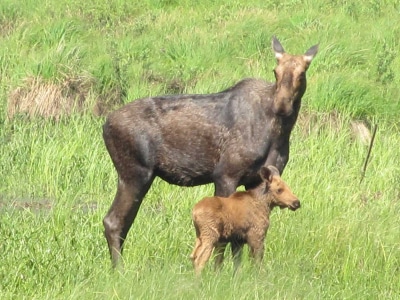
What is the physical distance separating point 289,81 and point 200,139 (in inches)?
33.8

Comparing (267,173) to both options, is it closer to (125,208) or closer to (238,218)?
(238,218)

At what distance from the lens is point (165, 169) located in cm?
935

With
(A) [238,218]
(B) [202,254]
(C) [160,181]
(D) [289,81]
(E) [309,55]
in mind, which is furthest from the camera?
(C) [160,181]

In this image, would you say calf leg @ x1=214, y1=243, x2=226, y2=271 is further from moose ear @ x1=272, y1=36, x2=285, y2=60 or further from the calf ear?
moose ear @ x1=272, y1=36, x2=285, y2=60

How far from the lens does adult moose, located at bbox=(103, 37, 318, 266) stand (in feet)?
29.9

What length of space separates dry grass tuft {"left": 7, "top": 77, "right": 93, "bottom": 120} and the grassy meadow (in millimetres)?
18

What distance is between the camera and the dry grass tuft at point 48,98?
1421cm

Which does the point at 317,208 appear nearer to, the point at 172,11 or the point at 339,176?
the point at 339,176

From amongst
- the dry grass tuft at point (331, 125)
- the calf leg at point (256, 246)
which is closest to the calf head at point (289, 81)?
the calf leg at point (256, 246)

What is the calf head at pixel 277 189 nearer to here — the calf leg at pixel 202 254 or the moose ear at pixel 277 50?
the calf leg at pixel 202 254

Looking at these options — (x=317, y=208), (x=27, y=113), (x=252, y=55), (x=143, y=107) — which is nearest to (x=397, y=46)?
(x=252, y=55)

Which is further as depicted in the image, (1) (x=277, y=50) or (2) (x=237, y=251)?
(1) (x=277, y=50)

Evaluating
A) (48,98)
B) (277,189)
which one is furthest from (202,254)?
(48,98)

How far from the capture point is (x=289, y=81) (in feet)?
29.3
